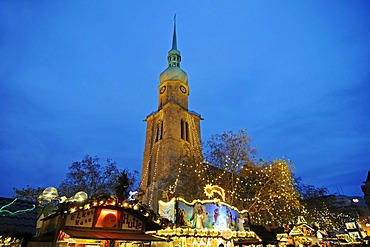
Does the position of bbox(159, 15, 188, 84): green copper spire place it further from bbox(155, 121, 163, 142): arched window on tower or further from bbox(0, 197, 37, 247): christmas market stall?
bbox(0, 197, 37, 247): christmas market stall

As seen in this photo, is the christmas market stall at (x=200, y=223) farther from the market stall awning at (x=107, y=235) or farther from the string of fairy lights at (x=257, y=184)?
the string of fairy lights at (x=257, y=184)

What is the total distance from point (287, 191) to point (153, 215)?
14067 mm

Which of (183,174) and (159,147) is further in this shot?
(159,147)

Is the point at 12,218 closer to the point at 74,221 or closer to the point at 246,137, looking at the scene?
the point at 74,221

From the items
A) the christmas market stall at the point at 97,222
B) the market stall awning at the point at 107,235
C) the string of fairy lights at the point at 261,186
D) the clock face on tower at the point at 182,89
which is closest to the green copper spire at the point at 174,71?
the clock face on tower at the point at 182,89

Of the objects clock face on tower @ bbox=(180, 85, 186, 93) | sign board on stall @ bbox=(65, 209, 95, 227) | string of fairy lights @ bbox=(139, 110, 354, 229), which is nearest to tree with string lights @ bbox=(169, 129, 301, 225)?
string of fairy lights @ bbox=(139, 110, 354, 229)

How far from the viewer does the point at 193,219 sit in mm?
9758

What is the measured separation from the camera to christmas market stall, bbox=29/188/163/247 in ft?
20.0

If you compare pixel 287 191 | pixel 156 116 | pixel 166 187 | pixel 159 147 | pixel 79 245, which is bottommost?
pixel 79 245

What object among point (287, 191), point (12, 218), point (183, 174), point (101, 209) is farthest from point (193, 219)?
point (183, 174)

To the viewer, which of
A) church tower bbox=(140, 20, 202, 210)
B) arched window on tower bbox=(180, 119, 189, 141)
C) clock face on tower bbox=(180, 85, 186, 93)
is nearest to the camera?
church tower bbox=(140, 20, 202, 210)

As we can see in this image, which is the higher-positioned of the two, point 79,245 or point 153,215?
point 153,215

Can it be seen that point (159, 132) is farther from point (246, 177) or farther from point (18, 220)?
point (18, 220)

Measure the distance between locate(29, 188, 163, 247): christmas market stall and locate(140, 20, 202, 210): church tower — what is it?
18.4 meters
